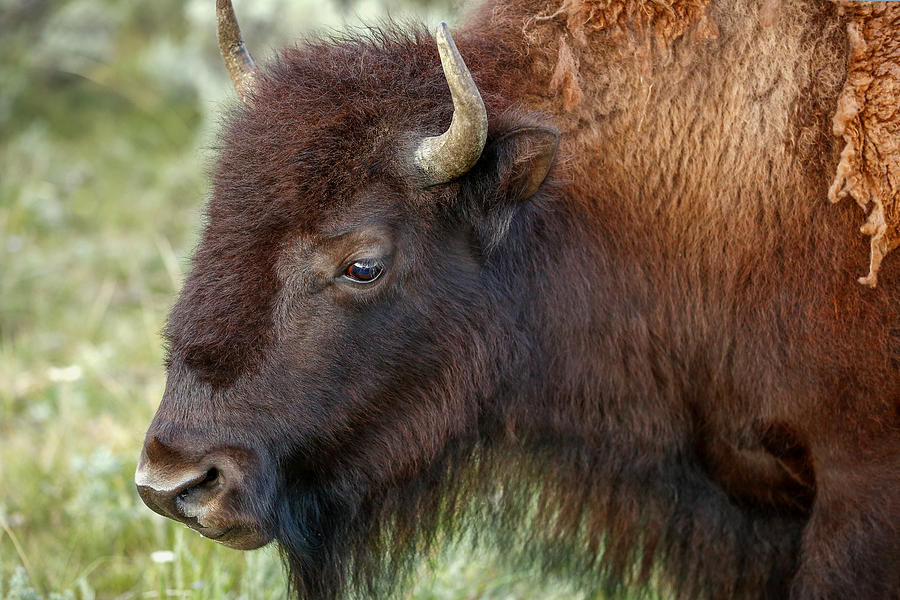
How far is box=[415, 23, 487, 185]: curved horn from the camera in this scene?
2324 millimetres

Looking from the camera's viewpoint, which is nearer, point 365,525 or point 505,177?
point 505,177

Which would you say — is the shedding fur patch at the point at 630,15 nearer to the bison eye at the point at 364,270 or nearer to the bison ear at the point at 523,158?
the bison ear at the point at 523,158

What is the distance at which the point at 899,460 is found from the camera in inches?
102

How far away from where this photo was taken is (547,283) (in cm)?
285

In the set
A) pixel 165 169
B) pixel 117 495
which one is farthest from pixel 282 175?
pixel 165 169

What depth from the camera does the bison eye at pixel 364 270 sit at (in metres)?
2.60

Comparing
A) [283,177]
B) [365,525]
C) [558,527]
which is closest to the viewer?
[283,177]

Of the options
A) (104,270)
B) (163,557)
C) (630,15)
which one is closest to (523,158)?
(630,15)

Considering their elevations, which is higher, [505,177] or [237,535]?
[505,177]

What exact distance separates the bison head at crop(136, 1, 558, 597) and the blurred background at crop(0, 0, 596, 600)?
1.43 feet

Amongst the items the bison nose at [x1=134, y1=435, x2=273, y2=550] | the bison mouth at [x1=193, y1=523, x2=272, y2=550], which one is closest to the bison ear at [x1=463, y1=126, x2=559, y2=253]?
the bison nose at [x1=134, y1=435, x2=273, y2=550]

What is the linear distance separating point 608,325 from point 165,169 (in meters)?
6.06

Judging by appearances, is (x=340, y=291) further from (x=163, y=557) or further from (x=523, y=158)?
(x=163, y=557)

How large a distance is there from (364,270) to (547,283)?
0.59 metres
